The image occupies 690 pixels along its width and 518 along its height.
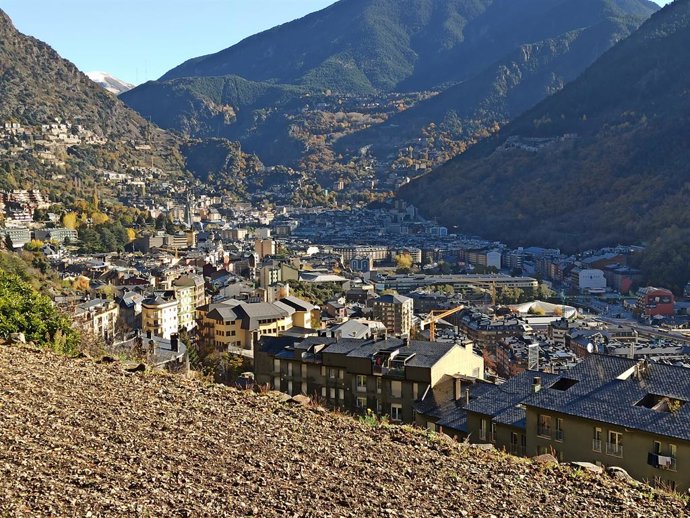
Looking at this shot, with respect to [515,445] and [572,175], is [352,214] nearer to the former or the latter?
[572,175]

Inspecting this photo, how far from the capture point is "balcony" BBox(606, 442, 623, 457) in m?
11.8

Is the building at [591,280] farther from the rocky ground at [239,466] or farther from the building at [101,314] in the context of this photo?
the rocky ground at [239,466]

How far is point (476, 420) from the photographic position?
14.8 meters

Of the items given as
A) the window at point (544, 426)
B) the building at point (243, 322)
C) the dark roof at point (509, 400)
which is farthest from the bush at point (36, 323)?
the building at point (243, 322)

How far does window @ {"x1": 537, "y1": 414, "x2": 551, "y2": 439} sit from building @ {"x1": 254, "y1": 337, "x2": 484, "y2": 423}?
580cm

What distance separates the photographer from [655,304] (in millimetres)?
71438

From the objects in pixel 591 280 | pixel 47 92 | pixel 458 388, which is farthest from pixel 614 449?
pixel 47 92

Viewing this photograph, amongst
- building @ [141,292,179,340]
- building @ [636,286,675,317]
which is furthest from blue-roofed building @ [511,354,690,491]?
A: building @ [636,286,675,317]

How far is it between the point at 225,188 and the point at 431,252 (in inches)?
2747

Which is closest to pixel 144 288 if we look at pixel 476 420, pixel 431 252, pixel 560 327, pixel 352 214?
pixel 560 327

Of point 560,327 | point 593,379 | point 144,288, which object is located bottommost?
point 560,327

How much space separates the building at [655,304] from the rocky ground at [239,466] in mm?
65067

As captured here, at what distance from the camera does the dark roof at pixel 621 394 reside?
11742mm

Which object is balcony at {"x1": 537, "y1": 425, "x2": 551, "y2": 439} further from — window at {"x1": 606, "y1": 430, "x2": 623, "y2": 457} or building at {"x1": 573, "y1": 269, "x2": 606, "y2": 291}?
building at {"x1": 573, "y1": 269, "x2": 606, "y2": 291}
